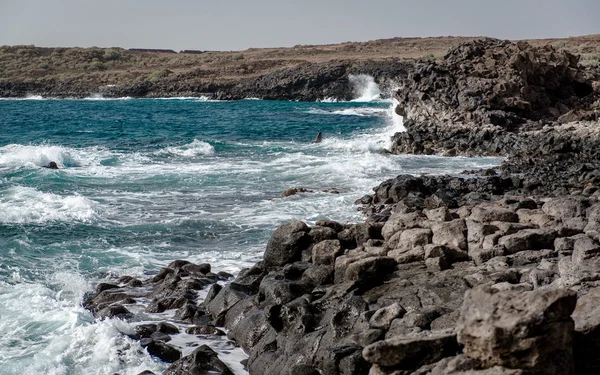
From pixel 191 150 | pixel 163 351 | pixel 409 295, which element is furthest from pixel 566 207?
pixel 191 150

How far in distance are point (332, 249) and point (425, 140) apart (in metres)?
21.2

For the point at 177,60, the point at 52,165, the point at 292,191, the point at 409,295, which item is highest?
the point at 177,60

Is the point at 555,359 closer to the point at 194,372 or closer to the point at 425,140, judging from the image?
the point at 194,372

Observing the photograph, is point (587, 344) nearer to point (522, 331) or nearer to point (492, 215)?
point (522, 331)

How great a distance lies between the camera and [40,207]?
2059cm

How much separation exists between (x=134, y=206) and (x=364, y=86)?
65.6 meters

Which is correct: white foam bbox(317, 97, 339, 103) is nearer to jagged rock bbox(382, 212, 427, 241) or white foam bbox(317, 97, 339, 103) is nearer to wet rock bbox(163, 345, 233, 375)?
jagged rock bbox(382, 212, 427, 241)

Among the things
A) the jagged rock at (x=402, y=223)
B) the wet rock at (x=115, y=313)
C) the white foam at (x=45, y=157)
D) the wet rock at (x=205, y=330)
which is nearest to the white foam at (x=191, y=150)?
the white foam at (x=45, y=157)

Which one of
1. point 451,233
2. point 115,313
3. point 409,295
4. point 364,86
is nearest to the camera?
point 409,295

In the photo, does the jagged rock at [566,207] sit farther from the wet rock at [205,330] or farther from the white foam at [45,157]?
the white foam at [45,157]

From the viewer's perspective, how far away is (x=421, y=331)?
8.27 metres

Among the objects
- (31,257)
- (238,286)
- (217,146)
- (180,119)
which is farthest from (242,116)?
(238,286)

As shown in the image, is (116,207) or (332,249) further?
(116,207)

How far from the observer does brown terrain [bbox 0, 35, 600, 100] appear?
84625 mm
